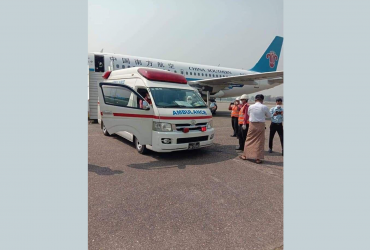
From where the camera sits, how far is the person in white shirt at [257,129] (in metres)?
5.61

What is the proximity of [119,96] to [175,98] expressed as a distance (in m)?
1.63

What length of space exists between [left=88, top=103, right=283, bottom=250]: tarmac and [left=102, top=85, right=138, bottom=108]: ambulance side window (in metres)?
1.50

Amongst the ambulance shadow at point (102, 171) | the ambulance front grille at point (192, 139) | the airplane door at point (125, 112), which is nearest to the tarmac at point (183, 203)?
the ambulance shadow at point (102, 171)

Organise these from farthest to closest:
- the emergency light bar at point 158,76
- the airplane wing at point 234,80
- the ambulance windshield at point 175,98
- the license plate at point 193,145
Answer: the airplane wing at point 234,80 < the emergency light bar at point 158,76 < the ambulance windshield at point 175,98 < the license plate at point 193,145

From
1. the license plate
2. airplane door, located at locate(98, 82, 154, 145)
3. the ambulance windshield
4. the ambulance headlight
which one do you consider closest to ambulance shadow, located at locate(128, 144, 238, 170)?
the license plate

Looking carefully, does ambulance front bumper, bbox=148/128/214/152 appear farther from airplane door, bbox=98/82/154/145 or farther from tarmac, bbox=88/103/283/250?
tarmac, bbox=88/103/283/250

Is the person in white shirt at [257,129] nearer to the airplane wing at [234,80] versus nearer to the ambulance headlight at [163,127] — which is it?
the ambulance headlight at [163,127]

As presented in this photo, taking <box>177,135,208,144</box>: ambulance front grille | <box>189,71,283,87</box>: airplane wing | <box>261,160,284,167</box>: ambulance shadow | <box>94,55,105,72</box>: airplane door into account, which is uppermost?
<box>94,55,105,72</box>: airplane door

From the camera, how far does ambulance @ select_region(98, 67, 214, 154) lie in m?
5.58

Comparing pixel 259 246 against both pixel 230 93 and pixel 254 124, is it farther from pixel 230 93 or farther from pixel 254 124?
pixel 230 93

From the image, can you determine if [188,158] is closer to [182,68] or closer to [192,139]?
[192,139]

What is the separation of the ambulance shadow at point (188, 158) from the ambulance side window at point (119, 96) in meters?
1.62

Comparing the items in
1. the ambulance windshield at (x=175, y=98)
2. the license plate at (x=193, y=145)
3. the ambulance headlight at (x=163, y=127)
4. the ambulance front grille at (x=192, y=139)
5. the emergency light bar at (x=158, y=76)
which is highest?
the emergency light bar at (x=158, y=76)

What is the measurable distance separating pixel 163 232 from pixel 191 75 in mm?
16351
